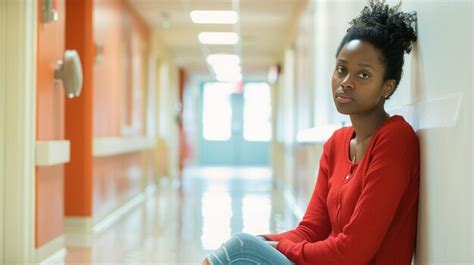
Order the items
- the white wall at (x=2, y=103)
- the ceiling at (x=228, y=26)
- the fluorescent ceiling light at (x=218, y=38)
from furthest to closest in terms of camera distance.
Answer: the fluorescent ceiling light at (x=218, y=38) < the ceiling at (x=228, y=26) < the white wall at (x=2, y=103)

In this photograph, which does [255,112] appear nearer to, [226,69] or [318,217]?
[226,69]

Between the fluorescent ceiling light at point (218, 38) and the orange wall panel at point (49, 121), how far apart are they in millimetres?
6405

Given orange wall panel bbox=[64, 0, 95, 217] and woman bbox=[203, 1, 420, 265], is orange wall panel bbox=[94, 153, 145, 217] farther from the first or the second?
woman bbox=[203, 1, 420, 265]

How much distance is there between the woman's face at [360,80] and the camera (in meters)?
2.04

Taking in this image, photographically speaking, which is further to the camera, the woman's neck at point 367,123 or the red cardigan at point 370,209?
the woman's neck at point 367,123

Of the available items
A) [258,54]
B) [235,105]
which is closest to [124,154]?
[258,54]

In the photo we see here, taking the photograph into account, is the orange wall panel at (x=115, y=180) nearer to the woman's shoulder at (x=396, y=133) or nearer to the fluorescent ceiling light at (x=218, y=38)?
the fluorescent ceiling light at (x=218, y=38)

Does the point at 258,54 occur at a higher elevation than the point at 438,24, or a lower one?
higher

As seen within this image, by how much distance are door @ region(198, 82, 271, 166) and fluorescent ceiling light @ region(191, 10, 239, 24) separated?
1323 centimetres

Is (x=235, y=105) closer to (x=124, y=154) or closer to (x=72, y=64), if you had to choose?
(x=124, y=154)

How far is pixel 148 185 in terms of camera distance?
10688 mm

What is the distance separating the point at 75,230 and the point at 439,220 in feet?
15.8

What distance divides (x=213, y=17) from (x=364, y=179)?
7.86m

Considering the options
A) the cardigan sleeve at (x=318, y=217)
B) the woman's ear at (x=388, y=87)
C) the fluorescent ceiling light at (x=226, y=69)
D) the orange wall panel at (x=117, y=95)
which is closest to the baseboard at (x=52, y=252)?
the orange wall panel at (x=117, y=95)
